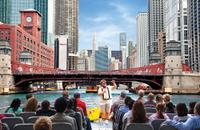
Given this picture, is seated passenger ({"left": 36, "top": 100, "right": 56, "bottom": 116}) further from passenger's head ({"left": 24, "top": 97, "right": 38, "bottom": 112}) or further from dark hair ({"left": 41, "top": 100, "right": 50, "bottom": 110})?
passenger's head ({"left": 24, "top": 97, "right": 38, "bottom": 112})

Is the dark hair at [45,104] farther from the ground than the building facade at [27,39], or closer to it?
closer to it

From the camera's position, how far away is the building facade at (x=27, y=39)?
132 m

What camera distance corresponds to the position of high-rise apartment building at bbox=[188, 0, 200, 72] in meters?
179

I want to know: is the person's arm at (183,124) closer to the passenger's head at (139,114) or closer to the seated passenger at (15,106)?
the passenger's head at (139,114)

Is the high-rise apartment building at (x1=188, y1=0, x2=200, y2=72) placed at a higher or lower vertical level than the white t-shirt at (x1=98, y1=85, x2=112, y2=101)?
higher

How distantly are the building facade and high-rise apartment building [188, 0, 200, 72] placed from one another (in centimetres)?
7047

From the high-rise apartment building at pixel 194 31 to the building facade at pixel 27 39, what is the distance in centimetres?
7047

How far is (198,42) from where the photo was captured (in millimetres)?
178375

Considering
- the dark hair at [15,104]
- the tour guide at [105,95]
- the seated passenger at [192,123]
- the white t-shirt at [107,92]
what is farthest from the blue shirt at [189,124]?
the white t-shirt at [107,92]

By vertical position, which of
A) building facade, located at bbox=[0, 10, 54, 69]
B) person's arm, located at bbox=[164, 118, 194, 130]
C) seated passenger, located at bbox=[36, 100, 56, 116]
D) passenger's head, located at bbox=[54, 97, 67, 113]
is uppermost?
building facade, located at bbox=[0, 10, 54, 69]

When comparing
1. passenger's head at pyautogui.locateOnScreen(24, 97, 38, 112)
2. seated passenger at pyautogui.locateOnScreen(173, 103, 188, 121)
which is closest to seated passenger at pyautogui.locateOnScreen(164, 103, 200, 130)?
seated passenger at pyautogui.locateOnScreen(173, 103, 188, 121)

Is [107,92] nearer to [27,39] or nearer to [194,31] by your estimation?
[27,39]

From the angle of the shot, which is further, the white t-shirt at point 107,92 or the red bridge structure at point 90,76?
the red bridge structure at point 90,76

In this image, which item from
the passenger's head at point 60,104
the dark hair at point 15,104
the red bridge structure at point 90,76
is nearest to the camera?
the passenger's head at point 60,104
